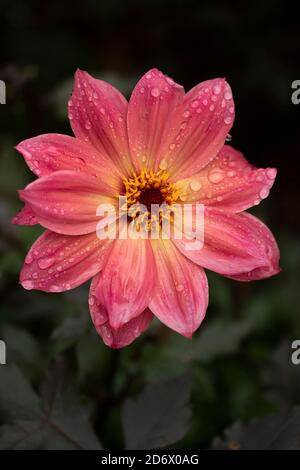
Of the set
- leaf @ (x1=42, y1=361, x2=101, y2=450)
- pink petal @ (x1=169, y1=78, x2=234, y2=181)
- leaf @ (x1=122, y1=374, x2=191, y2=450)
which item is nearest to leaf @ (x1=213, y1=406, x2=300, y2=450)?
leaf @ (x1=122, y1=374, x2=191, y2=450)

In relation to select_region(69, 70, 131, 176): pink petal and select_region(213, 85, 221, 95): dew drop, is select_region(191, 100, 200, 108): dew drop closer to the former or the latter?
select_region(213, 85, 221, 95): dew drop

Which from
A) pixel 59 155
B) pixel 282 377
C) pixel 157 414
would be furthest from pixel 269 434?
pixel 59 155

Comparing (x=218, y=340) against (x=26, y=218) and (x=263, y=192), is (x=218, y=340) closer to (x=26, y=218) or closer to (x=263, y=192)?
(x=263, y=192)

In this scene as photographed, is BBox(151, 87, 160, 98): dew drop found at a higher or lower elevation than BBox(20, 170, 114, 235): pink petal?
higher

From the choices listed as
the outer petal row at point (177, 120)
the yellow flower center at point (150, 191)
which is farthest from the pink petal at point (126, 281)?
the outer petal row at point (177, 120)

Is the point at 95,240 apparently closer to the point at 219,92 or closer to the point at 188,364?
the point at 219,92
